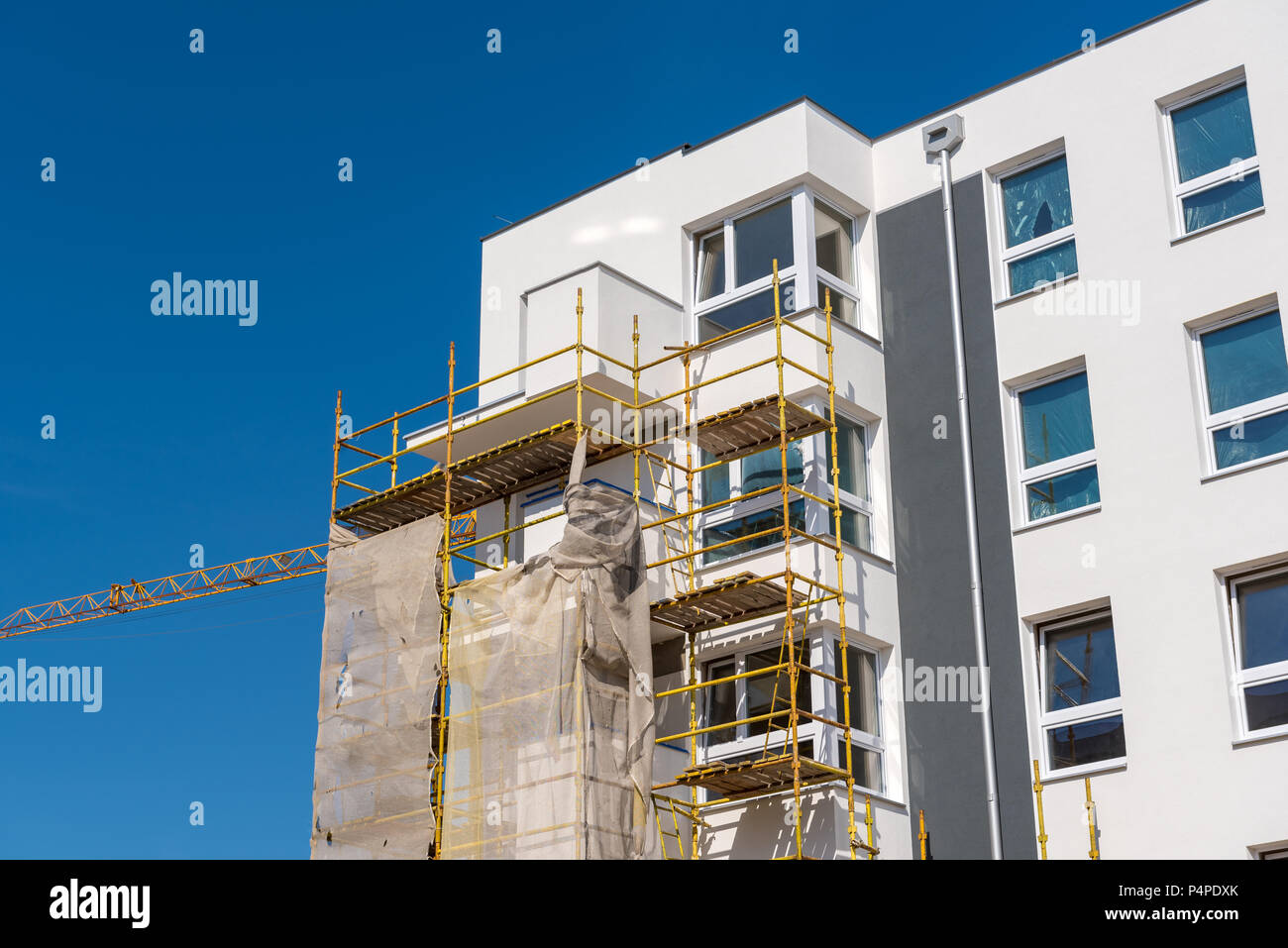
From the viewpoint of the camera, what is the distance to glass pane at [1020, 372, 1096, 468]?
50.9ft

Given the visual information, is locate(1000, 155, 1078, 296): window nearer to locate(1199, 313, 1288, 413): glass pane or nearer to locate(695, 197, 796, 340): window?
locate(1199, 313, 1288, 413): glass pane

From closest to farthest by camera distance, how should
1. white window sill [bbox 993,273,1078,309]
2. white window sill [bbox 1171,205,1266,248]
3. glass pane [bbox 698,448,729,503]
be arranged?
white window sill [bbox 1171,205,1266,248] < white window sill [bbox 993,273,1078,309] < glass pane [bbox 698,448,729,503]

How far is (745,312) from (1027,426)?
3.33 metres

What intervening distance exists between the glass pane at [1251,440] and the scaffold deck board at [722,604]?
4063mm

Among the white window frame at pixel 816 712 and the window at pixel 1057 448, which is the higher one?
the window at pixel 1057 448

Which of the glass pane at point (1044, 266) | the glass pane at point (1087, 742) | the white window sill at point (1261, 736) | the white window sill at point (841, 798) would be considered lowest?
the white window sill at point (841, 798)

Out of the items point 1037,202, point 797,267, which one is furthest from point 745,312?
point 1037,202

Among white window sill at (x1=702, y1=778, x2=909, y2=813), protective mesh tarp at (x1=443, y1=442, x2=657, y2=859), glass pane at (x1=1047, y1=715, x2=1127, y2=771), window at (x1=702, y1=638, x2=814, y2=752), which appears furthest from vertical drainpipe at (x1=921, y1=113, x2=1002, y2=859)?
protective mesh tarp at (x1=443, y1=442, x2=657, y2=859)

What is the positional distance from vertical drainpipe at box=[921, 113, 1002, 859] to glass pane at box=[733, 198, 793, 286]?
1638 millimetres

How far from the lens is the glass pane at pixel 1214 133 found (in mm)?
15383

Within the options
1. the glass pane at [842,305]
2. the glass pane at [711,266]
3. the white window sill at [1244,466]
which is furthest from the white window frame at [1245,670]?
the glass pane at [711,266]

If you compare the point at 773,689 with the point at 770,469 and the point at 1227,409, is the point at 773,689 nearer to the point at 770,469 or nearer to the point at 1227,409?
the point at 770,469

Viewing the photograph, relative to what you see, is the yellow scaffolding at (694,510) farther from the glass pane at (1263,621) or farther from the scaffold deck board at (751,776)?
the glass pane at (1263,621)
